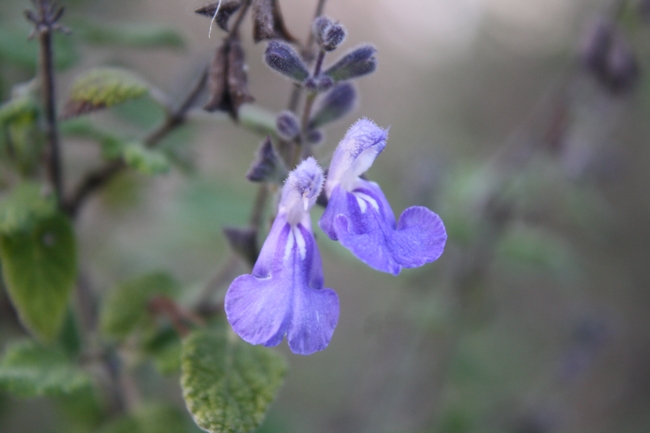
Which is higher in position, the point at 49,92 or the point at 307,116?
the point at 307,116

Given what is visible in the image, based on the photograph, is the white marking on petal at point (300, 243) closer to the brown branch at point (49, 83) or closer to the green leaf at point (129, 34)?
the brown branch at point (49, 83)

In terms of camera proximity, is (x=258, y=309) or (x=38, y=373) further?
(x=38, y=373)

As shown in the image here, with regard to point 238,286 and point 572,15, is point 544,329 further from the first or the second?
point 238,286

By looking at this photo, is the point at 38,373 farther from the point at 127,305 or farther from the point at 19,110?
the point at 19,110

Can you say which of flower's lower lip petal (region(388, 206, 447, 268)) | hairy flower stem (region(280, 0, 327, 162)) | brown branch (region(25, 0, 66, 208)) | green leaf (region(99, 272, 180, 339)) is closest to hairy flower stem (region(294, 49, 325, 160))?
hairy flower stem (region(280, 0, 327, 162))

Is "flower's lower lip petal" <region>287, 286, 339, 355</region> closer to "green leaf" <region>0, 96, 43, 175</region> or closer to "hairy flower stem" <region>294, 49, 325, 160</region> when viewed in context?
"hairy flower stem" <region>294, 49, 325, 160</region>

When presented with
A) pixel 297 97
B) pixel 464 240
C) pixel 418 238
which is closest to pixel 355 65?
pixel 297 97
